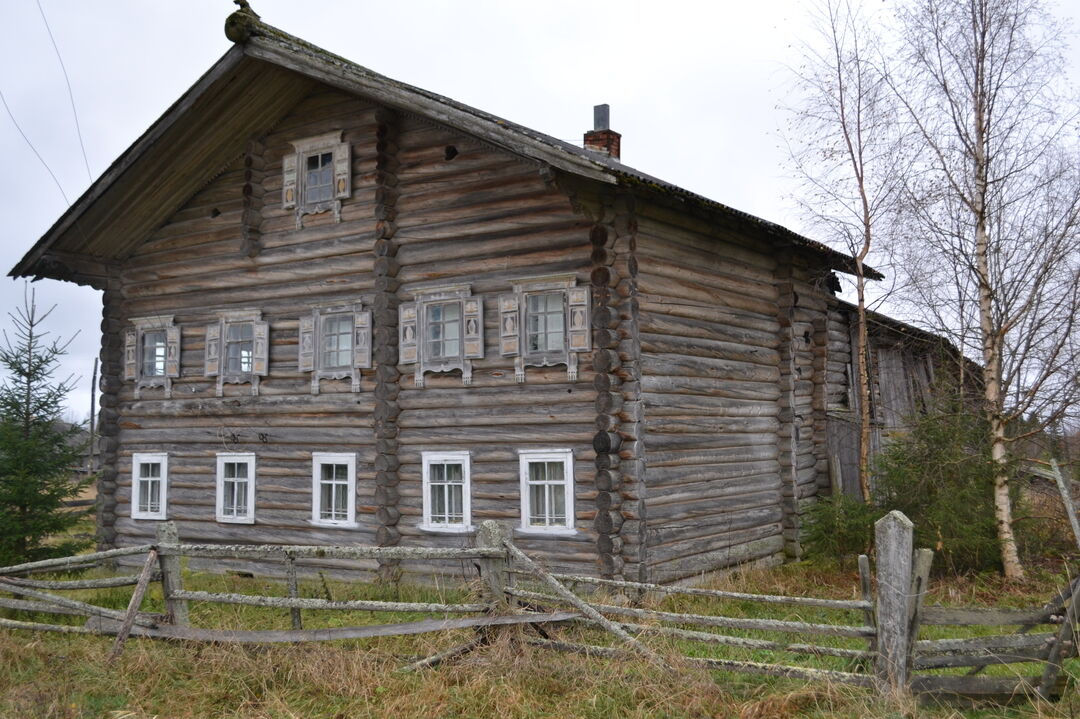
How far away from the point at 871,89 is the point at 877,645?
449 inches

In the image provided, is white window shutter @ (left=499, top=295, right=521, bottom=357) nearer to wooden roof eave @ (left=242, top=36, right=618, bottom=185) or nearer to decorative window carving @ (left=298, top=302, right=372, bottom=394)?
wooden roof eave @ (left=242, top=36, right=618, bottom=185)

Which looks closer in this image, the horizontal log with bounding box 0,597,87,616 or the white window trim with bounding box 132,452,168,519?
the horizontal log with bounding box 0,597,87,616

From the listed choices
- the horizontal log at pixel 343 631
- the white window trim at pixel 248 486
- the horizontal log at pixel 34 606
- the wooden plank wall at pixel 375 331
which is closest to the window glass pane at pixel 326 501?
the wooden plank wall at pixel 375 331

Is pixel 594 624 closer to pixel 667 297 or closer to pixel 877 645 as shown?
pixel 877 645

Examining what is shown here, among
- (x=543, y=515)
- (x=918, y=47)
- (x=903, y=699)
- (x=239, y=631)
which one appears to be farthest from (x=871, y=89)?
(x=239, y=631)

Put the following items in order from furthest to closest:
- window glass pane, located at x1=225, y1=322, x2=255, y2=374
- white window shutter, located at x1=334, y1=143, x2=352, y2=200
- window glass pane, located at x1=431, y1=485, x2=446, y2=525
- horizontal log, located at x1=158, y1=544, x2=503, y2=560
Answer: window glass pane, located at x1=225, y1=322, x2=255, y2=374
white window shutter, located at x1=334, y1=143, x2=352, y2=200
window glass pane, located at x1=431, y1=485, x2=446, y2=525
horizontal log, located at x1=158, y1=544, x2=503, y2=560

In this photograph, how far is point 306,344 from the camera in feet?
50.0

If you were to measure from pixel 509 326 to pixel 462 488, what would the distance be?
2535 millimetres

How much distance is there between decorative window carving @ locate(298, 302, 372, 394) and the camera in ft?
48.1

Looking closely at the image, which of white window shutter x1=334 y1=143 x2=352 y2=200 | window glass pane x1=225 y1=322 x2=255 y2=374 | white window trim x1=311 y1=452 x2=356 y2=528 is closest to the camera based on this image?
white window trim x1=311 y1=452 x2=356 y2=528

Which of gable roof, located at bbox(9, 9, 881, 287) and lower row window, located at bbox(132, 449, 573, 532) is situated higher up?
gable roof, located at bbox(9, 9, 881, 287)

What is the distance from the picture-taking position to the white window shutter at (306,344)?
15.2m

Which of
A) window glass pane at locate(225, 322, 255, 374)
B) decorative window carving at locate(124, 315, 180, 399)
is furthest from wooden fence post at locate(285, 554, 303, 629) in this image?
decorative window carving at locate(124, 315, 180, 399)

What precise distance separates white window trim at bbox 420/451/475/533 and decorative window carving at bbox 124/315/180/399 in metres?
6.33
